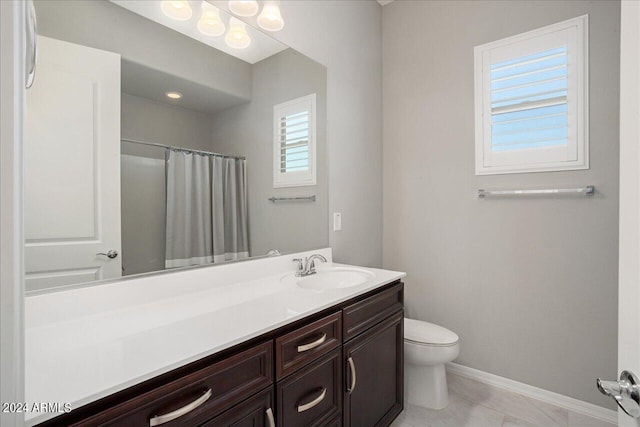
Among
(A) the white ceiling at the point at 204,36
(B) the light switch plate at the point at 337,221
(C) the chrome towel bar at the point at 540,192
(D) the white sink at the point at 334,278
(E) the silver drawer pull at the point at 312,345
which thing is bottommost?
(E) the silver drawer pull at the point at 312,345

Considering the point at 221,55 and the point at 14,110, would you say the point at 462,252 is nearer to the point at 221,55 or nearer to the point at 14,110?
the point at 221,55

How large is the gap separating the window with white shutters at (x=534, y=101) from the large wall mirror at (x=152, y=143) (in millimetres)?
1288

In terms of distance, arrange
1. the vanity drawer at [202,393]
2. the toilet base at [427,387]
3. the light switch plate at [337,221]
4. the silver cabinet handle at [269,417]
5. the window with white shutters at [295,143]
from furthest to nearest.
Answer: the light switch plate at [337,221], the toilet base at [427,387], the window with white shutters at [295,143], the silver cabinet handle at [269,417], the vanity drawer at [202,393]

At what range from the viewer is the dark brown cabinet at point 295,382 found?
72 centimetres

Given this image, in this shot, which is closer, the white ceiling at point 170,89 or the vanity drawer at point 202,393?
the vanity drawer at point 202,393

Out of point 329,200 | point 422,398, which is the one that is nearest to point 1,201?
point 329,200

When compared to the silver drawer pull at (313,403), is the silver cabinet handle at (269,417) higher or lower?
higher

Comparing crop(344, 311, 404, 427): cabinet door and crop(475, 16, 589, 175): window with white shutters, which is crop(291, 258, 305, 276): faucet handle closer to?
crop(344, 311, 404, 427): cabinet door

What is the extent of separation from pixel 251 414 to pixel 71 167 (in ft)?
3.21

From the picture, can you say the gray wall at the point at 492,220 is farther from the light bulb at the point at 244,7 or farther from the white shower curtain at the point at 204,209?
the white shower curtain at the point at 204,209

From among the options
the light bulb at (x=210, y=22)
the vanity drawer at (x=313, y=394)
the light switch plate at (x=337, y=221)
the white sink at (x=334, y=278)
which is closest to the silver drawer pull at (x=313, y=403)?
the vanity drawer at (x=313, y=394)

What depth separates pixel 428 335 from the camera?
76.0 inches

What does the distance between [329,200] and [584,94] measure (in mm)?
1618

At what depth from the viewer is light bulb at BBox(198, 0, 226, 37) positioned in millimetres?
1398
